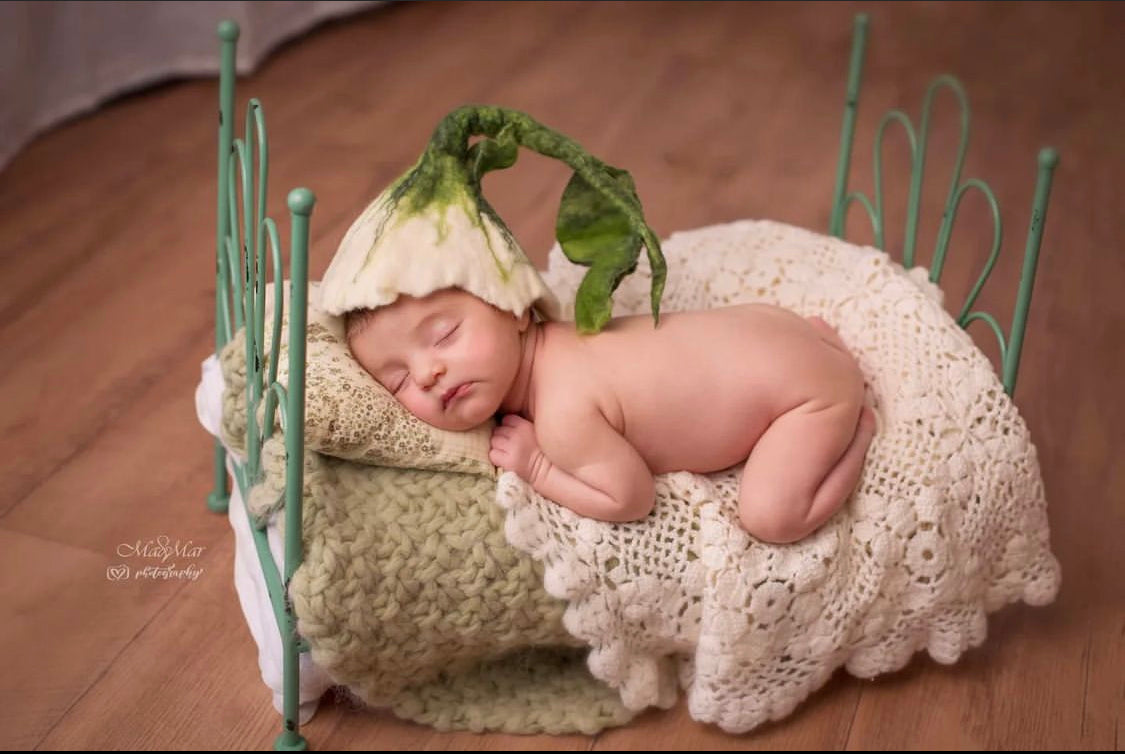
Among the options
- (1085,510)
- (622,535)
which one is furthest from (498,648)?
(1085,510)

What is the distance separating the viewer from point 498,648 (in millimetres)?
1333

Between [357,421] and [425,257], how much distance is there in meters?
0.16

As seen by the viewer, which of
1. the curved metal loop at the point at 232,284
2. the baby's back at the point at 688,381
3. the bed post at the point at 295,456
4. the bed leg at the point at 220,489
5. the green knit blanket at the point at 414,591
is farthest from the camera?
the bed leg at the point at 220,489

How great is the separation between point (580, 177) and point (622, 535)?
1.10ft

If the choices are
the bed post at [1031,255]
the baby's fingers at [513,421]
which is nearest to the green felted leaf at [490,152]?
the baby's fingers at [513,421]

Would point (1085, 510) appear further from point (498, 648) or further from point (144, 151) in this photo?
point (144, 151)

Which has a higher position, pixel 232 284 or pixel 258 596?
pixel 232 284

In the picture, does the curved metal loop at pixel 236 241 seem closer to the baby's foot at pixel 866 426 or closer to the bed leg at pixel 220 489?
the bed leg at pixel 220 489

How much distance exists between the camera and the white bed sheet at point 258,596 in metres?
1.32

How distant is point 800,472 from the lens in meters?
1.30

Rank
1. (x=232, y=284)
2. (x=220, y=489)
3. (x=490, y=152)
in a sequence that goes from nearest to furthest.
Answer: (x=490, y=152), (x=232, y=284), (x=220, y=489)

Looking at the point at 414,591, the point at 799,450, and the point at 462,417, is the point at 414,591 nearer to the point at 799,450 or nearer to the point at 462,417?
the point at 462,417

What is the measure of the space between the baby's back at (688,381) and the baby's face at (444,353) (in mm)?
58

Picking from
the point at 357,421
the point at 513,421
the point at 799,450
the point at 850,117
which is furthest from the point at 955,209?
the point at 357,421
